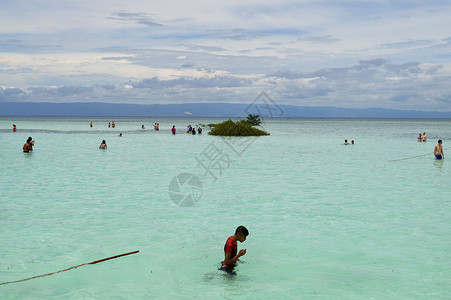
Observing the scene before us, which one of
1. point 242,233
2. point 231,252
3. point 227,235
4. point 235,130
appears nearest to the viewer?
point 242,233

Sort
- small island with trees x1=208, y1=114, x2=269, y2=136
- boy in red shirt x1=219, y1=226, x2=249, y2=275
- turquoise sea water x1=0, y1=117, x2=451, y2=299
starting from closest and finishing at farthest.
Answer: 1. turquoise sea water x1=0, y1=117, x2=451, y2=299
2. boy in red shirt x1=219, y1=226, x2=249, y2=275
3. small island with trees x1=208, y1=114, x2=269, y2=136

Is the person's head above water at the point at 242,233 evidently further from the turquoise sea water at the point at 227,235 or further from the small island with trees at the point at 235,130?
the small island with trees at the point at 235,130

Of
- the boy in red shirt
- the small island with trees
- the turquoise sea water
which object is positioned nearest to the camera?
the turquoise sea water

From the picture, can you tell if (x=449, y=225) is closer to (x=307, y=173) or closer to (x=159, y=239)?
(x=159, y=239)

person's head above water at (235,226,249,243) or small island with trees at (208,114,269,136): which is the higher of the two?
small island with trees at (208,114,269,136)

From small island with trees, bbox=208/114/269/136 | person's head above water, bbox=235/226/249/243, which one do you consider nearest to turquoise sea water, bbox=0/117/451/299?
person's head above water, bbox=235/226/249/243

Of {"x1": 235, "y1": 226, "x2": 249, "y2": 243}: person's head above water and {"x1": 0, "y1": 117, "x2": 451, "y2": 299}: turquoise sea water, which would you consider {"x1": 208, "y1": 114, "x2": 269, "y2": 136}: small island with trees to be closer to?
{"x1": 0, "y1": 117, "x2": 451, "y2": 299}: turquoise sea water

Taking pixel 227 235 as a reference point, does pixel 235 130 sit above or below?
above

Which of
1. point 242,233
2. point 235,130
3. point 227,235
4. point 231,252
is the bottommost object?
point 227,235

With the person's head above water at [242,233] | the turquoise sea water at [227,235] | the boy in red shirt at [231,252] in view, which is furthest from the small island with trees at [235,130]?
the person's head above water at [242,233]

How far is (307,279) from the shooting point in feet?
30.2

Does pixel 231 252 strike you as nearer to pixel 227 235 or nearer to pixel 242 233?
pixel 242 233

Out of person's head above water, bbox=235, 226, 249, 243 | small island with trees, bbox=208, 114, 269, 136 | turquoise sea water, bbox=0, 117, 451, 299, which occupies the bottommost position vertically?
turquoise sea water, bbox=0, 117, 451, 299

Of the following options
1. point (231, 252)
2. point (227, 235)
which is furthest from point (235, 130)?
point (231, 252)
